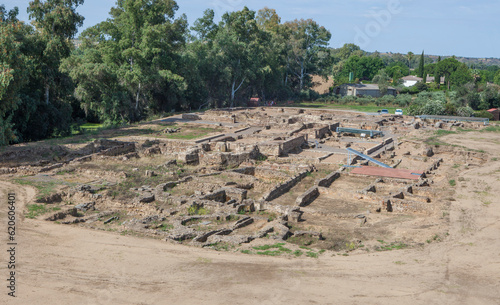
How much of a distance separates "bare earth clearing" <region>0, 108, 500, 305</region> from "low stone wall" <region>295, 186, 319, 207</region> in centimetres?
16

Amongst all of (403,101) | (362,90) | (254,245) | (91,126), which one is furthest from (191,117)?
(362,90)

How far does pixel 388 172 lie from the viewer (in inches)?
969

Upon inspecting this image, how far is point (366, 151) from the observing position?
31.0 metres

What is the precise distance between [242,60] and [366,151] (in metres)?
A: 29.6

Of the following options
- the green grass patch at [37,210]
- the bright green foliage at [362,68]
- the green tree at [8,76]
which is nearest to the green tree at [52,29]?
the green tree at [8,76]

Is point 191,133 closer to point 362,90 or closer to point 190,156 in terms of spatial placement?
point 190,156

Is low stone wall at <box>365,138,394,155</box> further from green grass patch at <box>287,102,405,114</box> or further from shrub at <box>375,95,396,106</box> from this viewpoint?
shrub at <box>375,95,396,106</box>

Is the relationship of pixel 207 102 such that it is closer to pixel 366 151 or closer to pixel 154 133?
pixel 154 133

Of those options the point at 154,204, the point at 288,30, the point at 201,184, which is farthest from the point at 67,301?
the point at 288,30

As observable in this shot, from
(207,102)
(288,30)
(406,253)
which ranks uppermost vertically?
(288,30)

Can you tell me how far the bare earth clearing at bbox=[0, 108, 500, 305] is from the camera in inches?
442

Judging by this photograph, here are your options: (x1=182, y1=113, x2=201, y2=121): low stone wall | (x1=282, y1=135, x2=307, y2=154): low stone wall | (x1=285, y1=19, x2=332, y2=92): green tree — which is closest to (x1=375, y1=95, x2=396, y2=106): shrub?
(x1=285, y1=19, x2=332, y2=92): green tree

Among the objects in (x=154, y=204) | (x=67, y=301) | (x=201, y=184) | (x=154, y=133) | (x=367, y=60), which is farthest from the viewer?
(x=367, y=60)

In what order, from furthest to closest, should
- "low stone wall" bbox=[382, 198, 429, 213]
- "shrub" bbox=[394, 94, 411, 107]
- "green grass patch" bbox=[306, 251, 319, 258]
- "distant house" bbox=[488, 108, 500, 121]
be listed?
1. "shrub" bbox=[394, 94, 411, 107]
2. "distant house" bbox=[488, 108, 500, 121]
3. "low stone wall" bbox=[382, 198, 429, 213]
4. "green grass patch" bbox=[306, 251, 319, 258]
